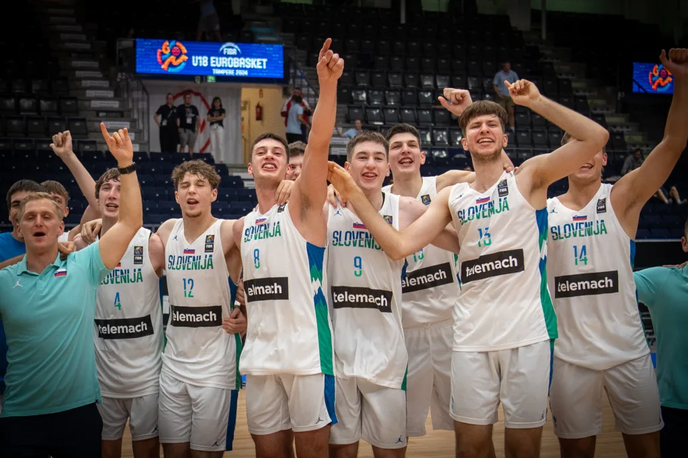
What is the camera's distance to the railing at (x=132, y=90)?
1650 cm

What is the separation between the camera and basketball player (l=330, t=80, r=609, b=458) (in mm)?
3953

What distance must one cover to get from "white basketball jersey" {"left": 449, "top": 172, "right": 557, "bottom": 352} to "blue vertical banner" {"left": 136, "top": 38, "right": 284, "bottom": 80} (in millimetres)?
13558

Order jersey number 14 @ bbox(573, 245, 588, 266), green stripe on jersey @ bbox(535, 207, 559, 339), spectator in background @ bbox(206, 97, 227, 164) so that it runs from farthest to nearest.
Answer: spectator in background @ bbox(206, 97, 227, 164) < jersey number 14 @ bbox(573, 245, 588, 266) < green stripe on jersey @ bbox(535, 207, 559, 339)

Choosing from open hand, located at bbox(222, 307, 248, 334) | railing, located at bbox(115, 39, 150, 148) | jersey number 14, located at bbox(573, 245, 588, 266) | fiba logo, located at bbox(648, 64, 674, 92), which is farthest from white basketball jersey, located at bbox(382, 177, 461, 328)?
fiba logo, located at bbox(648, 64, 674, 92)

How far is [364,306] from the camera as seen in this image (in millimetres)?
4371

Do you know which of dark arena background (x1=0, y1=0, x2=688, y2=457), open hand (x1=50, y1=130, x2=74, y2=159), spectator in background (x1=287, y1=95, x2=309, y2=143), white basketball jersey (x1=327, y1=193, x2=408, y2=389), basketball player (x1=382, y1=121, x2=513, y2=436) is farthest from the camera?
spectator in background (x1=287, y1=95, x2=309, y2=143)

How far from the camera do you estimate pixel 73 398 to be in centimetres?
400

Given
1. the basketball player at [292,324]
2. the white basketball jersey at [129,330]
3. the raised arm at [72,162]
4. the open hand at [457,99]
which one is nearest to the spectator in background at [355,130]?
the raised arm at [72,162]

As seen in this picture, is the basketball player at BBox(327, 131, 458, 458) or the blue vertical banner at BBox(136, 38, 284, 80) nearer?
the basketball player at BBox(327, 131, 458, 458)

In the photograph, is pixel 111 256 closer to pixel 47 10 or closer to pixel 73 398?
pixel 73 398

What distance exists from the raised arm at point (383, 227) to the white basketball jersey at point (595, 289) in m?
0.89

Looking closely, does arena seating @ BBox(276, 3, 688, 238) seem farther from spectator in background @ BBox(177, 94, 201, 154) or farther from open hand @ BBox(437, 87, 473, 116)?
open hand @ BBox(437, 87, 473, 116)

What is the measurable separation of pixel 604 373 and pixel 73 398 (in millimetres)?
3116

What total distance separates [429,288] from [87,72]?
49.6 ft
